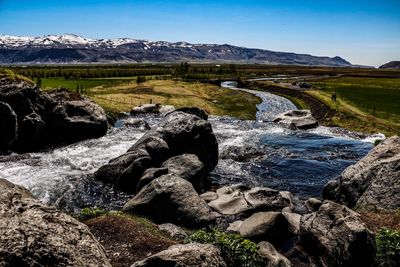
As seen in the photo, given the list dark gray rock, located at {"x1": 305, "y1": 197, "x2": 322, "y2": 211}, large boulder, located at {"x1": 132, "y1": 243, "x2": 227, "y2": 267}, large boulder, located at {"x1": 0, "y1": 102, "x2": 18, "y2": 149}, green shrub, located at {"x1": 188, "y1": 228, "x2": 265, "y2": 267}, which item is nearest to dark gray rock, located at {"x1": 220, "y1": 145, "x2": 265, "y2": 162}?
dark gray rock, located at {"x1": 305, "y1": 197, "x2": 322, "y2": 211}

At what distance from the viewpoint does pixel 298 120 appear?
6400 centimetres

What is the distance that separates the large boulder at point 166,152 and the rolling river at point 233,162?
1312 millimetres

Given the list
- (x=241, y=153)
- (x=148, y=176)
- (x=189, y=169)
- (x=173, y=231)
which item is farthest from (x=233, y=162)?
(x=173, y=231)

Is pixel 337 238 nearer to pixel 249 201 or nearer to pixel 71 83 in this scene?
pixel 249 201

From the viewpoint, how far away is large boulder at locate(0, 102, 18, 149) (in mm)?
41688

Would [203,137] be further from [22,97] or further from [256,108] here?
[256,108]

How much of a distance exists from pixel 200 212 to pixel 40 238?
15.4 metres

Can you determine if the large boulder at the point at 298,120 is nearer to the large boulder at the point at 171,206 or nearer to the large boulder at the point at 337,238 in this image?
the large boulder at the point at 171,206

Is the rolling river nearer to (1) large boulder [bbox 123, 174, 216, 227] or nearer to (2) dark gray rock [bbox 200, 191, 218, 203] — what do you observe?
(1) large boulder [bbox 123, 174, 216, 227]

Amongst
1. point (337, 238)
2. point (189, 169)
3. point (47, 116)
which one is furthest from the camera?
point (47, 116)

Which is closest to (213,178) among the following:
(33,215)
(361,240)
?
(361,240)

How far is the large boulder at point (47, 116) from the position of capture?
43781 millimetres

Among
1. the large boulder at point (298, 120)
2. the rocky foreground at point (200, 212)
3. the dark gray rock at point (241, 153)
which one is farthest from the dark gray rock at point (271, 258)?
the large boulder at point (298, 120)

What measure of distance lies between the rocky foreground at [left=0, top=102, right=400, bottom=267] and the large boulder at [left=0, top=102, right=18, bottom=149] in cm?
1524
